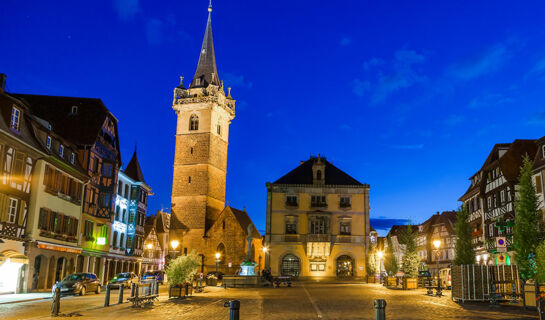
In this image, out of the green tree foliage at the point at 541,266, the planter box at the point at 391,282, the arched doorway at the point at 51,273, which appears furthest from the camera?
the planter box at the point at 391,282

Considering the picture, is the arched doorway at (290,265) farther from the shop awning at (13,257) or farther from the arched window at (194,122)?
the shop awning at (13,257)

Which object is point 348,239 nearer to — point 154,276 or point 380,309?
point 154,276

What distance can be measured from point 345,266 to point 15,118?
142 feet

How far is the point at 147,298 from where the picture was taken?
21.8 meters

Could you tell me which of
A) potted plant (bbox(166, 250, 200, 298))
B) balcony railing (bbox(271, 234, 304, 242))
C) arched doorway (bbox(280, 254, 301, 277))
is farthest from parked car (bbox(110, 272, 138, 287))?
arched doorway (bbox(280, 254, 301, 277))

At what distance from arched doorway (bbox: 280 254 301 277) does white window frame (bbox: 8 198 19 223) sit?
36644mm

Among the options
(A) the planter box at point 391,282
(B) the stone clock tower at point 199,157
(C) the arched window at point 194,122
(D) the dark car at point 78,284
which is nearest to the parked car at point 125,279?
(D) the dark car at point 78,284

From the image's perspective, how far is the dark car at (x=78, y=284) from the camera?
1209 inches

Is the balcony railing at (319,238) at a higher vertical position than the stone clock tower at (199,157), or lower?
lower

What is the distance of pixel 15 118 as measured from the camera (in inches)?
1222

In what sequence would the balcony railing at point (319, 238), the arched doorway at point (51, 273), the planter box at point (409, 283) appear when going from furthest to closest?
the balcony railing at point (319, 238) → the planter box at point (409, 283) → the arched doorway at point (51, 273)

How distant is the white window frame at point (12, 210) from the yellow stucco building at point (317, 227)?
34.9 metres

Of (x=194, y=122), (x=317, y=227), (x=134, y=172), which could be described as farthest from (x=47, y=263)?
(x=194, y=122)

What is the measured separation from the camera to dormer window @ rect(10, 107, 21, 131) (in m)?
30.5
